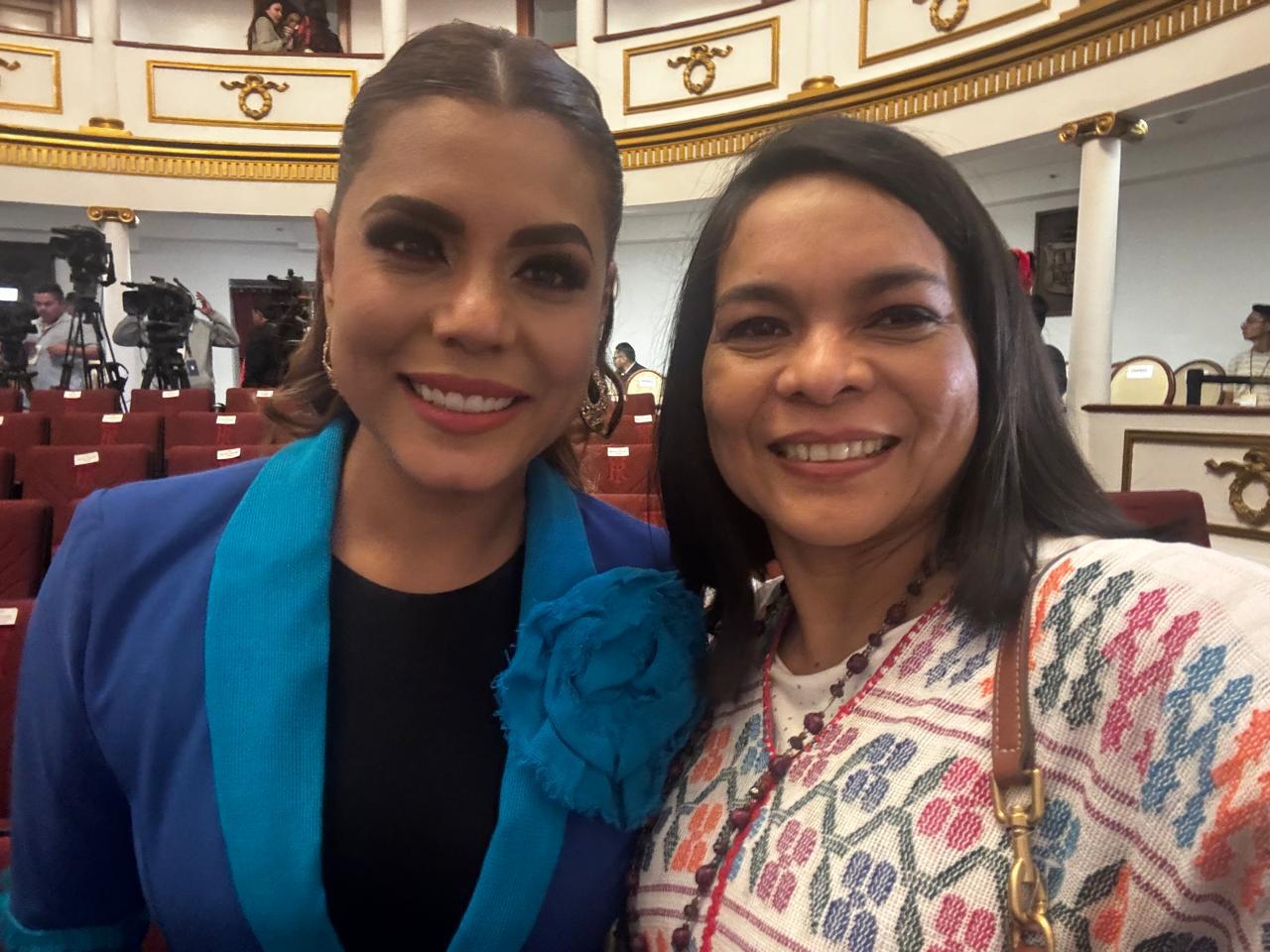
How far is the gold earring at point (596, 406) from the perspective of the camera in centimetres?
→ 130

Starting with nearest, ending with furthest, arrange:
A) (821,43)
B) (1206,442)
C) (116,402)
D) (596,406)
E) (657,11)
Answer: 1. (596,406)
2. (1206,442)
3. (116,402)
4. (821,43)
5. (657,11)

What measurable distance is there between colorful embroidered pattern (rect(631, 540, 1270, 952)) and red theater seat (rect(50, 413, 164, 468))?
4.64 metres

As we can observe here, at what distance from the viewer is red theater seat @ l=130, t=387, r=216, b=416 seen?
5969 millimetres

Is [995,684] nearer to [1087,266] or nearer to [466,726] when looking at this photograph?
[466,726]

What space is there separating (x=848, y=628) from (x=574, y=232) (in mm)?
573

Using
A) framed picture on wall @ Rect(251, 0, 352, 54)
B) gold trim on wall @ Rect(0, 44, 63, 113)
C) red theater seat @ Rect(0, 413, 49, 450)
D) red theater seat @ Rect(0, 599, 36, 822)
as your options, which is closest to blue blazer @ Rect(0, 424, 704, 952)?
red theater seat @ Rect(0, 599, 36, 822)

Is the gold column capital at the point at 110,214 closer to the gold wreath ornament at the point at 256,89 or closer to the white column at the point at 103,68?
the white column at the point at 103,68

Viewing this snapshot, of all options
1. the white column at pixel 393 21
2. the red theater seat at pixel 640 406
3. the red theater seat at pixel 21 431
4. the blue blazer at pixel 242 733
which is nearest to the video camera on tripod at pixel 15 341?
the red theater seat at pixel 21 431

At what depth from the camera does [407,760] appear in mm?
947

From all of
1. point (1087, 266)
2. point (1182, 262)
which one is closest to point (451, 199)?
point (1087, 266)

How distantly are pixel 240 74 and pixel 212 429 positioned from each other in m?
6.40

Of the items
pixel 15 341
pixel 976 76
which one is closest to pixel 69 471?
pixel 15 341

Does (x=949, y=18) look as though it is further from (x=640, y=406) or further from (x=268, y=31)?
(x=268, y=31)

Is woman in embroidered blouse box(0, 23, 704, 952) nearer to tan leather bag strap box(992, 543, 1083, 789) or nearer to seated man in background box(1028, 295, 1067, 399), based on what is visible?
tan leather bag strap box(992, 543, 1083, 789)
